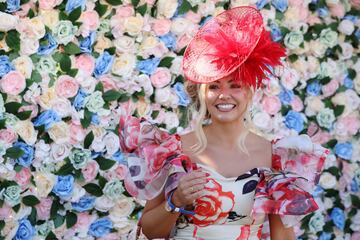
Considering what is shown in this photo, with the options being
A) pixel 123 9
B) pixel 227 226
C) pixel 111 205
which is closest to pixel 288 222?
pixel 227 226

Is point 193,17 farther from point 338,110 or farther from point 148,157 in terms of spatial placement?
point 148,157

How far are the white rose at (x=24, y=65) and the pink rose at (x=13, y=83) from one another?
1.1 inches

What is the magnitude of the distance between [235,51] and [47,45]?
1.27 meters

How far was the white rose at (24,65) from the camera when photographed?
3.30m

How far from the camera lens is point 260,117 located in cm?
390

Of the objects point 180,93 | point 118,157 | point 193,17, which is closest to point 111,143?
point 118,157

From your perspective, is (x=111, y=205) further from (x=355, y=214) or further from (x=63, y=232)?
(x=355, y=214)

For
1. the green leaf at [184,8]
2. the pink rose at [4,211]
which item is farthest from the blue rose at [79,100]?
the green leaf at [184,8]

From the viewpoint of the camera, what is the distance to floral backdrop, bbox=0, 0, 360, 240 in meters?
3.32

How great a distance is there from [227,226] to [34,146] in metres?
1.27

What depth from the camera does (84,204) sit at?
352cm

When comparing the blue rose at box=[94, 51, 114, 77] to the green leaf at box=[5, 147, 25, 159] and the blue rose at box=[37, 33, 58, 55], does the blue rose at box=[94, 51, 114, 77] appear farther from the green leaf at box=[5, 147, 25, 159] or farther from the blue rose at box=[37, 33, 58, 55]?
the green leaf at box=[5, 147, 25, 159]

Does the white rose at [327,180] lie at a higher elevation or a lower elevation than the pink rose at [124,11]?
lower

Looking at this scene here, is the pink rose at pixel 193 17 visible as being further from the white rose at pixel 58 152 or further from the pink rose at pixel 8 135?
the pink rose at pixel 8 135
